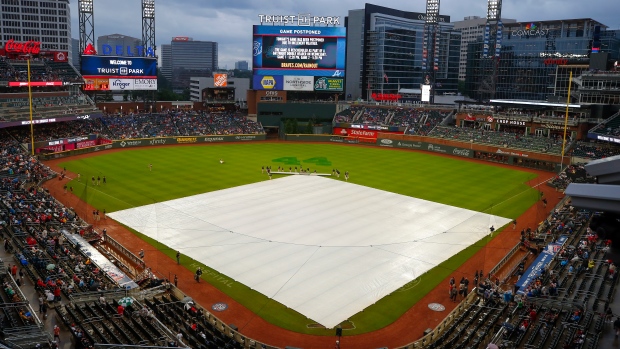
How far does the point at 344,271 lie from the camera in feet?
96.8

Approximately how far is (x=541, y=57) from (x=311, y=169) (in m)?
74.6

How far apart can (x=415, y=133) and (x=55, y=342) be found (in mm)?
72999

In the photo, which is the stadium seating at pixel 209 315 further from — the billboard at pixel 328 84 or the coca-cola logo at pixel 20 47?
the billboard at pixel 328 84

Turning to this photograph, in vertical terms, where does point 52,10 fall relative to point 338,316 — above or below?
above

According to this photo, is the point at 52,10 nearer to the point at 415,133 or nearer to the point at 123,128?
the point at 123,128

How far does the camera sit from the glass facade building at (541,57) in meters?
99.4

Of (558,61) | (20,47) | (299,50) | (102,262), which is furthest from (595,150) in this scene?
(20,47)

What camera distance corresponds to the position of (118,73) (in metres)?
82.8

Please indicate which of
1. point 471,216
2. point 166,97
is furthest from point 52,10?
point 471,216

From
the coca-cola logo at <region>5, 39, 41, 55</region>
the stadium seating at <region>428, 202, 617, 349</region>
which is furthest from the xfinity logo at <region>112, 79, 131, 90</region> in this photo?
→ the stadium seating at <region>428, 202, 617, 349</region>

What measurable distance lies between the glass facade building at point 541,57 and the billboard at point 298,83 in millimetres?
36131

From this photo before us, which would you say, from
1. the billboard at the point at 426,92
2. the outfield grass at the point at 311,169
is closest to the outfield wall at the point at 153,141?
the outfield grass at the point at 311,169

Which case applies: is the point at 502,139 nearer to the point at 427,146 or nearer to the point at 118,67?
the point at 427,146

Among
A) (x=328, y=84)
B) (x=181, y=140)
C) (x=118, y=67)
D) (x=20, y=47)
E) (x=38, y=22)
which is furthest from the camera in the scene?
(x=38, y=22)
